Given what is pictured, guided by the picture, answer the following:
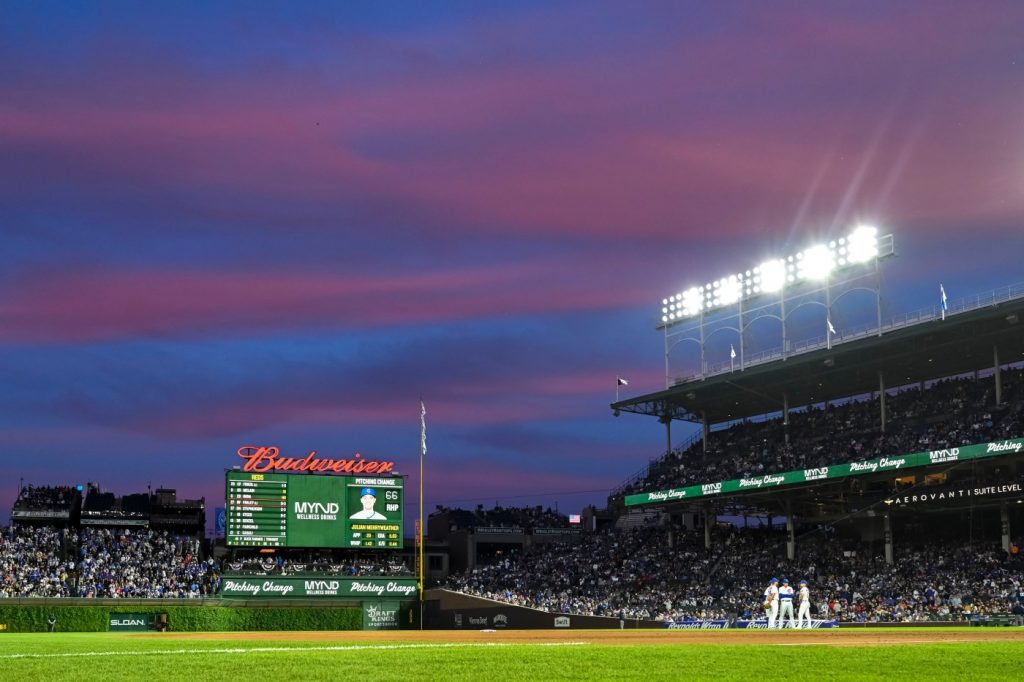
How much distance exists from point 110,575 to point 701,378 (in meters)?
35.8

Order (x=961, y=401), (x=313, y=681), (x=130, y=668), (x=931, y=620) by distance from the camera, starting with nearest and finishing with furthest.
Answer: (x=313, y=681)
(x=130, y=668)
(x=931, y=620)
(x=961, y=401)

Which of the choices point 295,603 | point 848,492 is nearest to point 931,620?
point 848,492

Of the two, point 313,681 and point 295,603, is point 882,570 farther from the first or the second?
point 313,681

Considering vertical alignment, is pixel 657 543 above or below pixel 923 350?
below

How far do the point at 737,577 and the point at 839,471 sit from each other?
796 centimetres

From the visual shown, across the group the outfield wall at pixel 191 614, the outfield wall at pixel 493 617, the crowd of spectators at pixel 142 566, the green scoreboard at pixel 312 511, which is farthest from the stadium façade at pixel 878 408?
the crowd of spectators at pixel 142 566

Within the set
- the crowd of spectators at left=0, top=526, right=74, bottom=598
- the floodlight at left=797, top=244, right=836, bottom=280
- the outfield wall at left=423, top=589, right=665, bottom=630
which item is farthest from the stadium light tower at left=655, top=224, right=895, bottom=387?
the crowd of spectators at left=0, top=526, right=74, bottom=598

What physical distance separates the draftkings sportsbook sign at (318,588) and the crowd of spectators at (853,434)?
1602cm

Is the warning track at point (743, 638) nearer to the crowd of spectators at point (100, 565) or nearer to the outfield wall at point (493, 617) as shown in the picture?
the outfield wall at point (493, 617)

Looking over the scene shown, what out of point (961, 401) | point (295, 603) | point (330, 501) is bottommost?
point (295, 603)

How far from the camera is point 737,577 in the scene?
2216 inches

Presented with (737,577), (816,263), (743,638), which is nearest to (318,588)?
(737,577)

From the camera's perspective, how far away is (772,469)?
5828cm

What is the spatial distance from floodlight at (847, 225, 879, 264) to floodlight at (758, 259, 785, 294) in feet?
16.3
